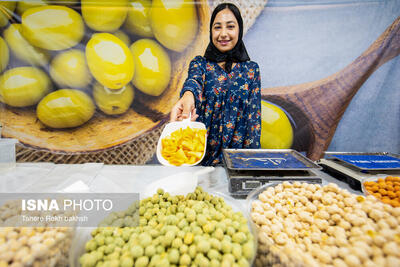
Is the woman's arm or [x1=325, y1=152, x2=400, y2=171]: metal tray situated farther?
the woman's arm

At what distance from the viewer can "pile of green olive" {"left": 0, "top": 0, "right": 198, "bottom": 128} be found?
6.56 feet

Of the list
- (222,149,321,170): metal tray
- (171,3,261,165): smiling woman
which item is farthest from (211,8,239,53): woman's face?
(222,149,321,170): metal tray

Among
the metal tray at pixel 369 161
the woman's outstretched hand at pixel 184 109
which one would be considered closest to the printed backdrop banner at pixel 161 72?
the woman's outstretched hand at pixel 184 109

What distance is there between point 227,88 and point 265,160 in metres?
0.88

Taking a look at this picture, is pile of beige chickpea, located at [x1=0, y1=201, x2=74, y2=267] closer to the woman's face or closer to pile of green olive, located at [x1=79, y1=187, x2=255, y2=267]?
pile of green olive, located at [x1=79, y1=187, x2=255, y2=267]

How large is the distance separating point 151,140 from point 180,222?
70.9 inches

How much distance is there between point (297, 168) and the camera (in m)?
0.92

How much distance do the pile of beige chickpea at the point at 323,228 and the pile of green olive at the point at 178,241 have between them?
0.26 feet

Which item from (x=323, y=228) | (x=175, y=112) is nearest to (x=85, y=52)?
(x=175, y=112)

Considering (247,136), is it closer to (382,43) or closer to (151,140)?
(151,140)

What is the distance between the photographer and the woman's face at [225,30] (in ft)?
5.48

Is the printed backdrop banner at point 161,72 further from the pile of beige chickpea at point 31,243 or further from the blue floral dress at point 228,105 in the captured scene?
the pile of beige chickpea at point 31,243

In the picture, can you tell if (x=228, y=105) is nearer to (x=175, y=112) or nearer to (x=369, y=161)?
(x=175, y=112)

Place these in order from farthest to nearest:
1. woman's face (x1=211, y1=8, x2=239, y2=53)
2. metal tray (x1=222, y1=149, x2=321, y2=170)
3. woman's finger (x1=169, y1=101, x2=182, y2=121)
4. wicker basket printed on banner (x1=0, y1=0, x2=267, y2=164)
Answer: wicker basket printed on banner (x1=0, y1=0, x2=267, y2=164) → woman's face (x1=211, y1=8, x2=239, y2=53) → woman's finger (x1=169, y1=101, x2=182, y2=121) → metal tray (x1=222, y1=149, x2=321, y2=170)
